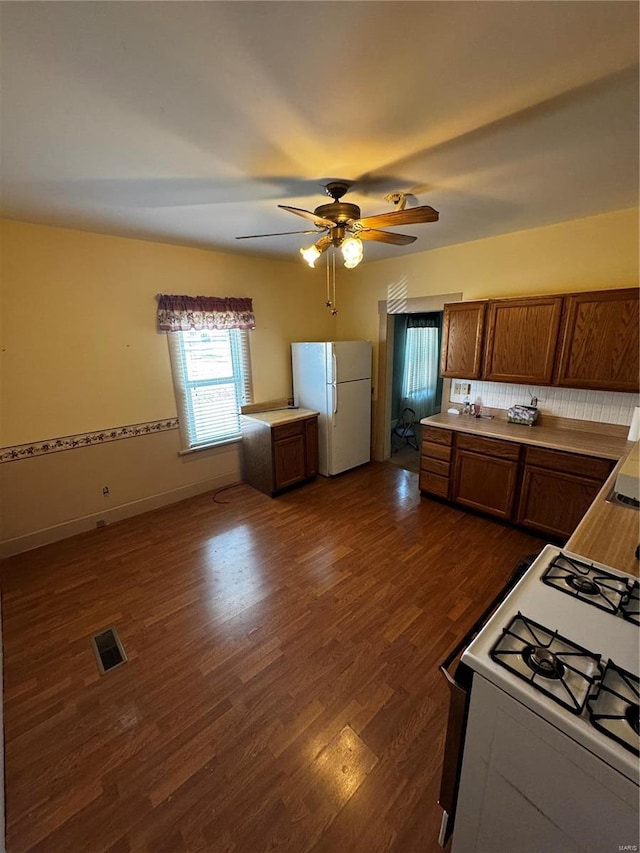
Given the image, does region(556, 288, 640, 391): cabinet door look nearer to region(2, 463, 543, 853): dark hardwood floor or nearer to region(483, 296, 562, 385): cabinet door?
region(483, 296, 562, 385): cabinet door

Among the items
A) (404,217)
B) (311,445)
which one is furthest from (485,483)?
(404,217)

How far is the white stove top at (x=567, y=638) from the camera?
729 millimetres

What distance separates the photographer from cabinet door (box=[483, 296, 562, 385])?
108 inches

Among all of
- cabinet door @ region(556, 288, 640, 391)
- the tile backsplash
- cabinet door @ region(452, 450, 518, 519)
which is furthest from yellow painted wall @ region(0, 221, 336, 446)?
cabinet door @ region(556, 288, 640, 391)

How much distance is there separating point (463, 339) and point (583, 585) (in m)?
2.55

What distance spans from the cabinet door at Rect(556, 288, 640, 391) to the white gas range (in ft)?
6.54

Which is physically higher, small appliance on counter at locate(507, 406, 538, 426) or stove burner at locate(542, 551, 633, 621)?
small appliance on counter at locate(507, 406, 538, 426)

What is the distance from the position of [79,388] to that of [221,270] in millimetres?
1819

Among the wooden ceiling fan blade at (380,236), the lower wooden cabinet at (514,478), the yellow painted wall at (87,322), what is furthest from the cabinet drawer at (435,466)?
the yellow painted wall at (87,322)

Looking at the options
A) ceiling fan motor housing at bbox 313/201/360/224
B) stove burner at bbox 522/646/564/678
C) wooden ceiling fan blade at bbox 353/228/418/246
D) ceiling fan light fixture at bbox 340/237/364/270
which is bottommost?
stove burner at bbox 522/646/564/678

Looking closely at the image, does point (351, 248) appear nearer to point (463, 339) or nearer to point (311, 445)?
point (463, 339)

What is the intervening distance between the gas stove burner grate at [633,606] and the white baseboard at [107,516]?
3616mm

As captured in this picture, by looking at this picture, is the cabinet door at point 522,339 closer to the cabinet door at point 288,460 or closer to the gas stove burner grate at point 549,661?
the cabinet door at point 288,460

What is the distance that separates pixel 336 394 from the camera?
3898 mm
